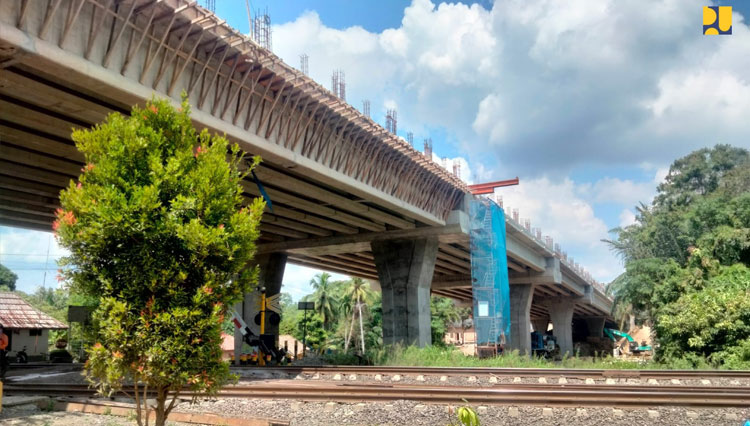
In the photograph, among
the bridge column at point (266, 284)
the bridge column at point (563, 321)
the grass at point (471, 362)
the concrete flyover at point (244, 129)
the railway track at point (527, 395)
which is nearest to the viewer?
the railway track at point (527, 395)

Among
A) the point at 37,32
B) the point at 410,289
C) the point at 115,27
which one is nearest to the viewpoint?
the point at 37,32

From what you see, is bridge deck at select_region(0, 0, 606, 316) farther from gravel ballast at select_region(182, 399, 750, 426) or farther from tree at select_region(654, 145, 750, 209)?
tree at select_region(654, 145, 750, 209)

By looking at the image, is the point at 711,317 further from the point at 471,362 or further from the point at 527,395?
the point at 527,395

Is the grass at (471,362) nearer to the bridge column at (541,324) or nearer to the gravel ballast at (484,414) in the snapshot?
the gravel ballast at (484,414)

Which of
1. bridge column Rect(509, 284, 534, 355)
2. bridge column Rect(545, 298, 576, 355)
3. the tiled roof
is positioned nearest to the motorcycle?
the tiled roof

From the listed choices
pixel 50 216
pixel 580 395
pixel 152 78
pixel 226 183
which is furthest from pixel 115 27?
pixel 50 216

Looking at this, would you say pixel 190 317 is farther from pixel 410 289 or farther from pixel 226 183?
pixel 410 289

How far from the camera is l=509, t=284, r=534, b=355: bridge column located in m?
50.7

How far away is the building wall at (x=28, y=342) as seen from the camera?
31766mm

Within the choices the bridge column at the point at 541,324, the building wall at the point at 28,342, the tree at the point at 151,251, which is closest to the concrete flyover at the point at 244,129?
the tree at the point at 151,251

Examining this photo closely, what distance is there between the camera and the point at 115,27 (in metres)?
12.8

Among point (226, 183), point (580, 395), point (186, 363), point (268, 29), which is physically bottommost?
point (580, 395)

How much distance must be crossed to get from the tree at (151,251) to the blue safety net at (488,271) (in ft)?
85.5

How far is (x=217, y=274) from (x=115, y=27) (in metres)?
8.96
